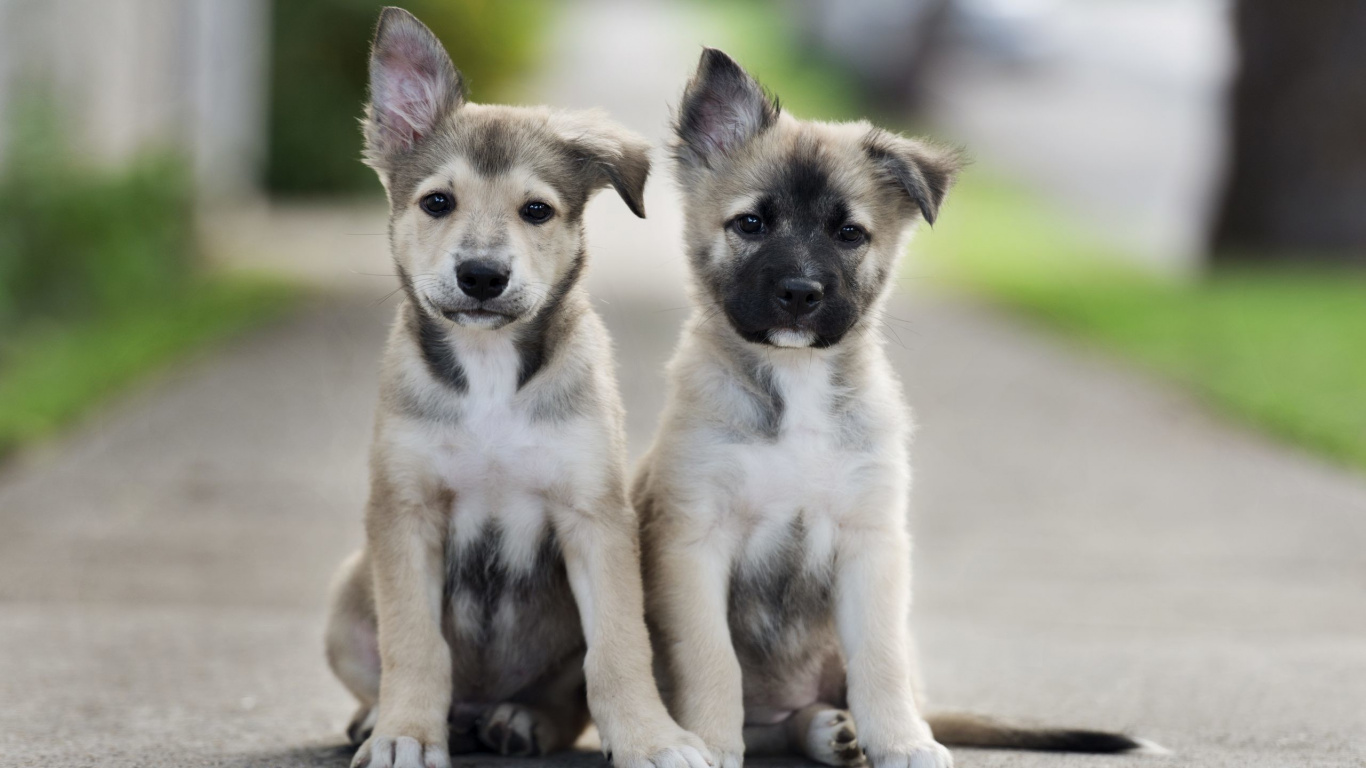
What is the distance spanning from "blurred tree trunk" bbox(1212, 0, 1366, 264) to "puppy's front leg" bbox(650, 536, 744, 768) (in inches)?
557

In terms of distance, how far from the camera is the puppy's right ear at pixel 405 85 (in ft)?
15.3

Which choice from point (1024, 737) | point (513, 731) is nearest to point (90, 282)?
point (513, 731)

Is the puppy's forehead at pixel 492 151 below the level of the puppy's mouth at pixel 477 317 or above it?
above

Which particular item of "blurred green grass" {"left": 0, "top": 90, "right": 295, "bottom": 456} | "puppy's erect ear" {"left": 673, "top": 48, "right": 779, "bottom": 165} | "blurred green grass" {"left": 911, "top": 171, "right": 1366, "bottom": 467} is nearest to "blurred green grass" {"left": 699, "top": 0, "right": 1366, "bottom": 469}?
"blurred green grass" {"left": 911, "top": 171, "right": 1366, "bottom": 467}

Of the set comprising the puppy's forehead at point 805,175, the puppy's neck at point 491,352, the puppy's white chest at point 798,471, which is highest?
the puppy's forehead at point 805,175

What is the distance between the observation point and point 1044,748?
479 cm

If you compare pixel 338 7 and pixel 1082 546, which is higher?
pixel 338 7

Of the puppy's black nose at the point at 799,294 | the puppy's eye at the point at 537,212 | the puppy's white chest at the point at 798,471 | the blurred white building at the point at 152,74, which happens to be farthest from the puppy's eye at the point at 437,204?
the blurred white building at the point at 152,74

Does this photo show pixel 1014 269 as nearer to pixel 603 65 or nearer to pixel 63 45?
pixel 63 45

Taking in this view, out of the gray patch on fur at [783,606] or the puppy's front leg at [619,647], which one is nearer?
the puppy's front leg at [619,647]

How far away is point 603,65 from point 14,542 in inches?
1176

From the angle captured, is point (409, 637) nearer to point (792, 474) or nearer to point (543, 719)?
point (543, 719)

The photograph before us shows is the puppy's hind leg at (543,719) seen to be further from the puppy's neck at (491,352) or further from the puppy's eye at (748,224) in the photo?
the puppy's eye at (748,224)

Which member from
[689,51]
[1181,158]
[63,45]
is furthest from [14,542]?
[689,51]
